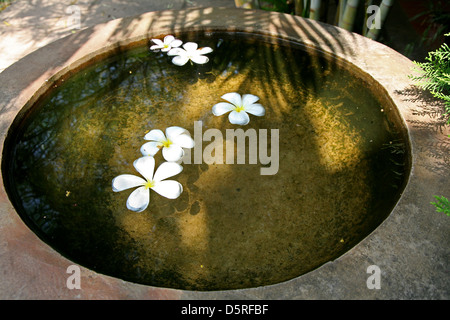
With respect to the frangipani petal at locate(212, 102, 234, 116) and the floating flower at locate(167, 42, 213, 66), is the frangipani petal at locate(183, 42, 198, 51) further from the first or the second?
the frangipani petal at locate(212, 102, 234, 116)

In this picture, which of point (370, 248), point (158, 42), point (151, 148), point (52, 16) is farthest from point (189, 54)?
point (52, 16)

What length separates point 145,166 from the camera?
1335mm

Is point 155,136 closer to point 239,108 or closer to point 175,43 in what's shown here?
point 239,108

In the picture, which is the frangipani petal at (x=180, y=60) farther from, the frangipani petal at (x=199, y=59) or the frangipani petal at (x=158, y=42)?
the frangipani petal at (x=158, y=42)

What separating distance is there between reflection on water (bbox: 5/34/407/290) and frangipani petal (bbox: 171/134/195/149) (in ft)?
0.22

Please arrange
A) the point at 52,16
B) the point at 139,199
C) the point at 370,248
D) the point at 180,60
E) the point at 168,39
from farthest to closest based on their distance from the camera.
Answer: the point at 52,16, the point at 168,39, the point at 180,60, the point at 139,199, the point at 370,248

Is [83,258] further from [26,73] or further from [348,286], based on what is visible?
[26,73]

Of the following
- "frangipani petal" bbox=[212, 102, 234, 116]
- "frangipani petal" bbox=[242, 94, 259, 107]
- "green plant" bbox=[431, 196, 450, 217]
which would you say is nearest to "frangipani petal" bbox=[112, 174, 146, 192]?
"frangipani petal" bbox=[212, 102, 234, 116]

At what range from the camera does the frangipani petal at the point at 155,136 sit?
1423 millimetres

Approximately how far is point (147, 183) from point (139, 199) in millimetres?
66

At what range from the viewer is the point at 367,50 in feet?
5.54

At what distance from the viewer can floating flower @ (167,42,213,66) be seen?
5.79 feet

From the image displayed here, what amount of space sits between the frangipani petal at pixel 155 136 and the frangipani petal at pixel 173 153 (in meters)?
0.05
